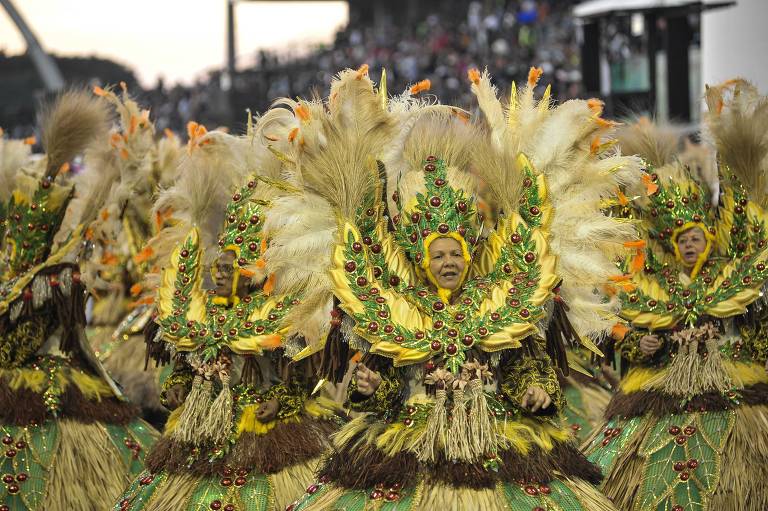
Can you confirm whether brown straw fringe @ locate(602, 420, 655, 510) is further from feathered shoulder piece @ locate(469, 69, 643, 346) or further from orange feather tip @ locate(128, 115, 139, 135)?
orange feather tip @ locate(128, 115, 139, 135)

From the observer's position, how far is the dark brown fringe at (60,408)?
276 inches

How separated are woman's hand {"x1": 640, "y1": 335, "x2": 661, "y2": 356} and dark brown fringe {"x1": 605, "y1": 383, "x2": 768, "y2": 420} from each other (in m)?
0.20

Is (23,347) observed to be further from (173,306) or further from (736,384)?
(736,384)

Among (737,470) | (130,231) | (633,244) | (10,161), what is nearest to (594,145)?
(633,244)

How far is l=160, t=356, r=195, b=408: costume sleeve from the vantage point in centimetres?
611

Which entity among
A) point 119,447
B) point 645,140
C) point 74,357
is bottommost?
point 119,447

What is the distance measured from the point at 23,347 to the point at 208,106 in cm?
2425

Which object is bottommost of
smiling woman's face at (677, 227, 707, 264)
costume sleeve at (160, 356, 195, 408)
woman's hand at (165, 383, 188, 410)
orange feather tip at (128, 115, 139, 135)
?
woman's hand at (165, 383, 188, 410)

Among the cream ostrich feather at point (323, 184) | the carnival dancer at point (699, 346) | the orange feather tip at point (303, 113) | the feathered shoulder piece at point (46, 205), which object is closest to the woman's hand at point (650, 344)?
the carnival dancer at point (699, 346)

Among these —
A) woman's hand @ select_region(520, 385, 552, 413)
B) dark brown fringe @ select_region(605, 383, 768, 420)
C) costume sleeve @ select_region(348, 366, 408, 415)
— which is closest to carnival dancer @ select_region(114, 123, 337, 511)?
costume sleeve @ select_region(348, 366, 408, 415)

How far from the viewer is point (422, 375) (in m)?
4.93

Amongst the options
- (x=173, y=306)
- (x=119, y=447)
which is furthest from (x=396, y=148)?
(x=119, y=447)

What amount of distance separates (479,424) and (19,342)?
10.8ft

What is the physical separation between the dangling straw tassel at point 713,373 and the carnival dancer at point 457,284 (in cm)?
141
